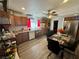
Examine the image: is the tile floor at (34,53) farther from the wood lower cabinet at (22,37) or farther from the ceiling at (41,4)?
the ceiling at (41,4)

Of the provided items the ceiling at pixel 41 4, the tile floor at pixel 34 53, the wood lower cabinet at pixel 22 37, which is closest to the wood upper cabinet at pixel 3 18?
the ceiling at pixel 41 4

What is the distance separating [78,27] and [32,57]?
7.88 ft

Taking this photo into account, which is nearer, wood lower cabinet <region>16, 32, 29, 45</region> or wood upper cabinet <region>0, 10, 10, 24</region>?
wood upper cabinet <region>0, 10, 10, 24</region>

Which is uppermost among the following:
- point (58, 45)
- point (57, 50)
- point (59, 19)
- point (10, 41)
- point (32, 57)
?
point (59, 19)

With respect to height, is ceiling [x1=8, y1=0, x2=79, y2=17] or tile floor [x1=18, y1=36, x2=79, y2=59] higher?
ceiling [x1=8, y1=0, x2=79, y2=17]

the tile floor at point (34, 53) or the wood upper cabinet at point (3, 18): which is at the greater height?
the wood upper cabinet at point (3, 18)

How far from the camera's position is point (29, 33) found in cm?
655

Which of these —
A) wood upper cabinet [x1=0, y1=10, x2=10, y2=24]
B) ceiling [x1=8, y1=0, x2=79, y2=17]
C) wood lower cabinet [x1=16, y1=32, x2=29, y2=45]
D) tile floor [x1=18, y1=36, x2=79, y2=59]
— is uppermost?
ceiling [x1=8, y1=0, x2=79, y2=17]

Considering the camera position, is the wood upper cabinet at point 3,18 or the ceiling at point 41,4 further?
the ceiling at point 41,4

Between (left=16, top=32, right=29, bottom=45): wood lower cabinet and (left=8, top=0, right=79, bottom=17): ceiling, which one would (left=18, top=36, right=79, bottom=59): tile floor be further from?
(left=8, top=0, right=79, bottom=17): ceiling

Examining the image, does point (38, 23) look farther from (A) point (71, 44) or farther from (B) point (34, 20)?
(A) point (71, 44)

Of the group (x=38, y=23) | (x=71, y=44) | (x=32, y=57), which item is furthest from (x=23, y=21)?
(x=71, y=44)

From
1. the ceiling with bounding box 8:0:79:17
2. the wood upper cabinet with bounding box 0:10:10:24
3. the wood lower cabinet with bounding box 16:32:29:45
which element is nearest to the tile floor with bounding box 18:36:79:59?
the wood lower cabinet with bounding box 16:32:29:45

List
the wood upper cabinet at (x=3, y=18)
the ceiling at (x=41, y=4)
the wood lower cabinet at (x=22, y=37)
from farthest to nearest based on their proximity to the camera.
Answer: the wood lower cabinet at (x=22, y=37) → the ceiling at (x=41, y=4) → the wood upper cabinet at (x=3, y=18)
